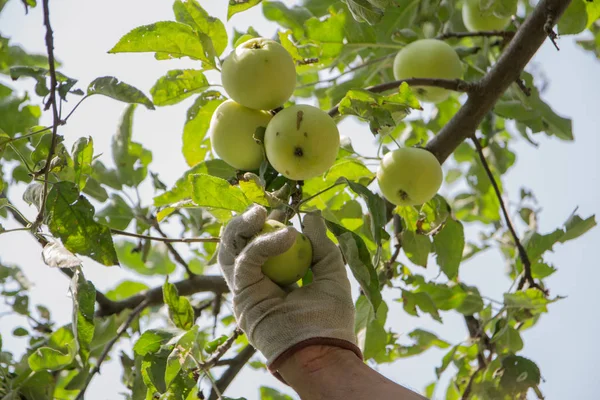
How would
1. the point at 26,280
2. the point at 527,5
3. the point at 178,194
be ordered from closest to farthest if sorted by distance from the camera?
the point at 178,194 < the point at 26,280 < the point at 527,5

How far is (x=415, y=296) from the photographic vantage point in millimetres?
2268

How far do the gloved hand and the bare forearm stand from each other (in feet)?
0.07

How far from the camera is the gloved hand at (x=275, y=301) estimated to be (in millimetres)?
1474

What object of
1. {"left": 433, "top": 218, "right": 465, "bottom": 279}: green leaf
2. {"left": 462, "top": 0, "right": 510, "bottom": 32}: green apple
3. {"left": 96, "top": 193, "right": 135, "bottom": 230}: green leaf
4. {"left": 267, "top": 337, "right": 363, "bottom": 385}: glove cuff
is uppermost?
{"left": 462, "top": 0, "right": 510, "bottom": 32}: green apple

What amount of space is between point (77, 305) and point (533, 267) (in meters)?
1.72

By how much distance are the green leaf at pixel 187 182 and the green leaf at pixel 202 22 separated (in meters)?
0.31

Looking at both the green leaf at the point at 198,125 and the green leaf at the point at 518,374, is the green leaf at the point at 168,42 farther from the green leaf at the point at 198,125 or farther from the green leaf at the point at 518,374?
the green leaf at the point at 518,374

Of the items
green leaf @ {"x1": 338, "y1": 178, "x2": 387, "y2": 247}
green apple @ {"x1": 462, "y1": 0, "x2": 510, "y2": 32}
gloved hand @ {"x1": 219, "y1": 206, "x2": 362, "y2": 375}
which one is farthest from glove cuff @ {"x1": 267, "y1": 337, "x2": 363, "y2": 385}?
green apple @ {"x1": 462, "y1": 0, "x2": 510, "y2": 32}

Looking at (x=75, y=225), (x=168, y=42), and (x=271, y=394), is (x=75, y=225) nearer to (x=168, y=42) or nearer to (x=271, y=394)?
(x=168, y=42)

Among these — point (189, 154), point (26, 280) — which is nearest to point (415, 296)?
point (189, 154)

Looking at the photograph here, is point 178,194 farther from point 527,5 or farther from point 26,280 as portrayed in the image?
point 527,5

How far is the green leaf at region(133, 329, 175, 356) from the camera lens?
5.63ft

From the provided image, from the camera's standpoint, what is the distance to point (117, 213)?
96.3 inches

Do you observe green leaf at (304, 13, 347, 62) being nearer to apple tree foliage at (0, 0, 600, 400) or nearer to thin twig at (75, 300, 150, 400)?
apple tree foliage at (0, 0, 600, 400)
